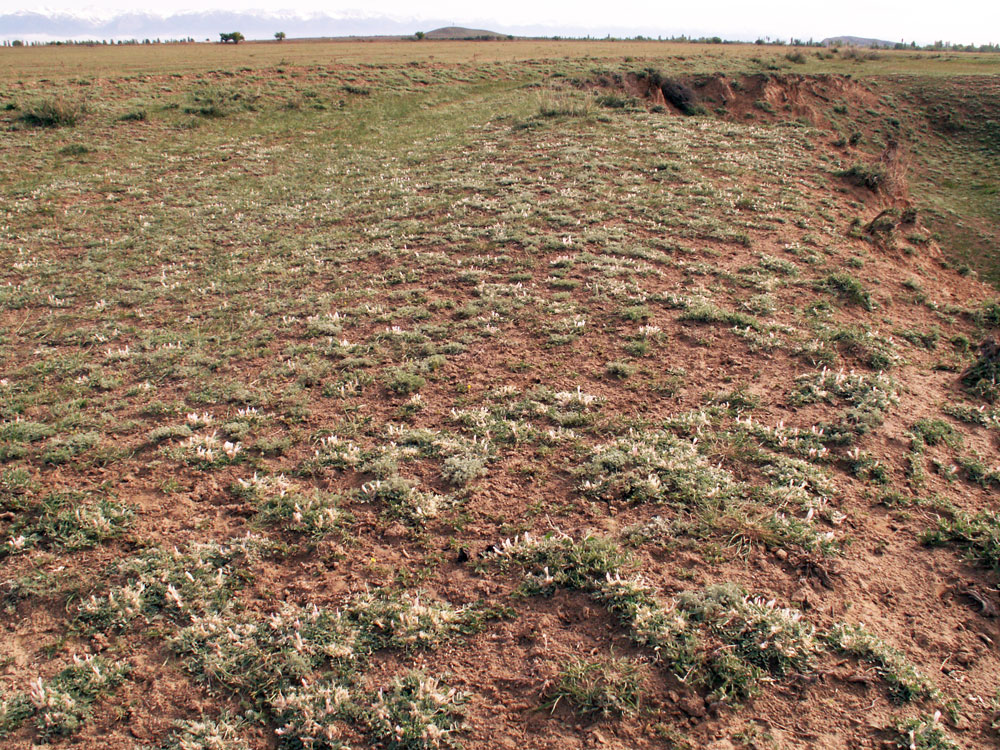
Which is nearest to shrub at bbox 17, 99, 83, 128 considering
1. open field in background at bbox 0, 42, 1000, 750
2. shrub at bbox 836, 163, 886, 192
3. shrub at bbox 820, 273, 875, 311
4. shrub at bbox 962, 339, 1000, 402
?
open field in background at bbox 0, 42, 1000, 750

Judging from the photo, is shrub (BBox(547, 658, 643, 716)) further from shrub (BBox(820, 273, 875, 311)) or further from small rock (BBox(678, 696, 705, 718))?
shrub (BBox(820, 273, 875, 311))

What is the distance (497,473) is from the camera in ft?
21.5

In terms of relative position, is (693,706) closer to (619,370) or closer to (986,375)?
(619,370)

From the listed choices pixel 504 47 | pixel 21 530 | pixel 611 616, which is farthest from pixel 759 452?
pixel 504 47

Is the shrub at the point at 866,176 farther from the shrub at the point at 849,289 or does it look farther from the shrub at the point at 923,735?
the shrub at the point at 923,735

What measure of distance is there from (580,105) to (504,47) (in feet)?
116

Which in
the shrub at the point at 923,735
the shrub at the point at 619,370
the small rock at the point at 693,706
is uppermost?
the shrub at the point at 619,370

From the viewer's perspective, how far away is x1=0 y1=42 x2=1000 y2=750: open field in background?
419cm

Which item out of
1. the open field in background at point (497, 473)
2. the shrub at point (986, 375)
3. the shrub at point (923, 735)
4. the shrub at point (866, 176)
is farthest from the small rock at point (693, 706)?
the shrub at point (866, 176)

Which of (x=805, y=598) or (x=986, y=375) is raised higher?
(x=986, y=375)

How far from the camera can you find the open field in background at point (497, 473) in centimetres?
419

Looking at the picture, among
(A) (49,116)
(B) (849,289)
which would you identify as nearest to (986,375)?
(B) (849,289)

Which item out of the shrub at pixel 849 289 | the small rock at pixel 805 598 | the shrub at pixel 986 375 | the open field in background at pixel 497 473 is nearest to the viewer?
the open field in background at pixel 497 473

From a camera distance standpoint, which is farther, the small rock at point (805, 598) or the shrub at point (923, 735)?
the small rock at point (805, 598)
